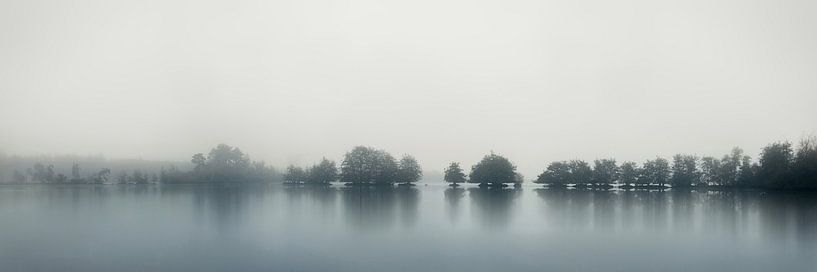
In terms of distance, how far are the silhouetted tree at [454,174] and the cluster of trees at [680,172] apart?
16.1 metres

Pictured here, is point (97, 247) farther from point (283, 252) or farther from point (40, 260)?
point (283, 252)

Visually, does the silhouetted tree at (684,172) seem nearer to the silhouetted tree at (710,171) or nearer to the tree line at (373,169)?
the silhouetted tree at (710,171)

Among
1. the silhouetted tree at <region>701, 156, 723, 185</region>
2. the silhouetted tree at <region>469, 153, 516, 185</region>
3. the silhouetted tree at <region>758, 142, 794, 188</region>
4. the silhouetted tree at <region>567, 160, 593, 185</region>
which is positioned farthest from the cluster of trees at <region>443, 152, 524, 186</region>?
the silhouetted tree at <region>758, 142, 794, 188</region>

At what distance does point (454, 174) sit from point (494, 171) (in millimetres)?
12183

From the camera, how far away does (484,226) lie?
85.1ft

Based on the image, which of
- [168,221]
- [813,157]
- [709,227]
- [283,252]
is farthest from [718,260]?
[813,157]

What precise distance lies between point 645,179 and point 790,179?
111 feet


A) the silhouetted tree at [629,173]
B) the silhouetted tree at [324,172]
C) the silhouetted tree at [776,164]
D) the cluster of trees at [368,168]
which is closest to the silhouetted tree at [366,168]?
the cluster of trees at [368,168]

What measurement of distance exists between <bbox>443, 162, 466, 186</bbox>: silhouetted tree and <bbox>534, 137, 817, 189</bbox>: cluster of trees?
16.1m

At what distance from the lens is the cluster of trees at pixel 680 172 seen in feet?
241

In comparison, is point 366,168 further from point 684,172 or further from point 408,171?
point 684,172

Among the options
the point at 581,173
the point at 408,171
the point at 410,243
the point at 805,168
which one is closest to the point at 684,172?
the point at 581,173

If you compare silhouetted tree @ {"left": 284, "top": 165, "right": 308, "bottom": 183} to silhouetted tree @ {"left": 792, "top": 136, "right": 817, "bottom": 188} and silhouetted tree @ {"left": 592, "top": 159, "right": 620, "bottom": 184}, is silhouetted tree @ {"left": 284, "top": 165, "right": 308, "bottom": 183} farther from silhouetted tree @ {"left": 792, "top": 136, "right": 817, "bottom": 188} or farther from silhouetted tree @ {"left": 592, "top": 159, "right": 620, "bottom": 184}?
silhouetted tree @ {"left": 792, "top": 136, "right": 817, "bottom": 188}

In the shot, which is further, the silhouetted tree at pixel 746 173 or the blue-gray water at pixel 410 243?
the silhouetted tree at pixel 746 173
